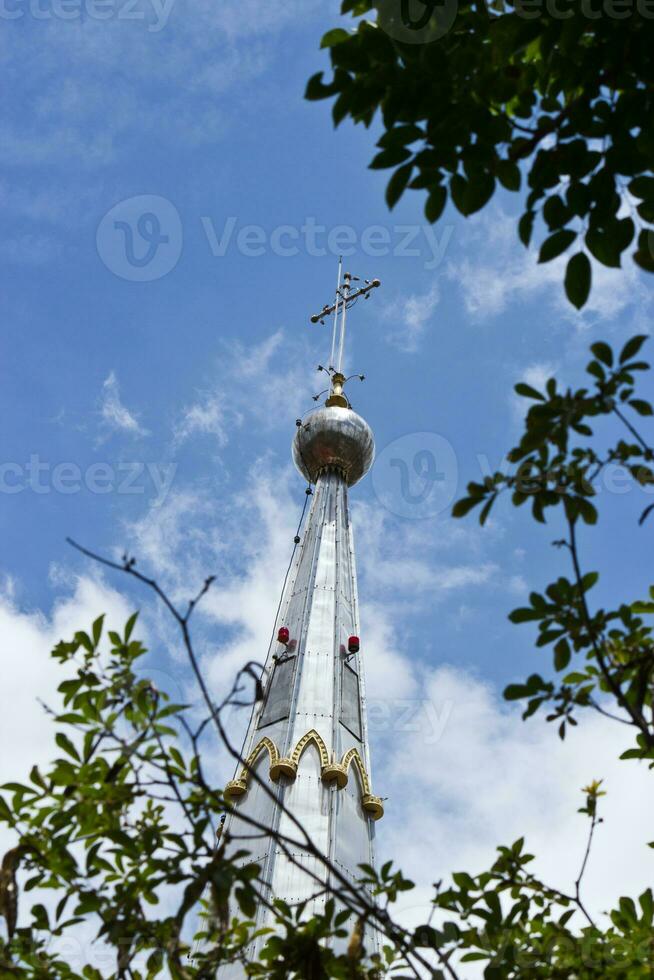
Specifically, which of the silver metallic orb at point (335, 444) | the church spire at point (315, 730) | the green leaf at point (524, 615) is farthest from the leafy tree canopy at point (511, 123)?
the silver metallic orb at point (335, 444)

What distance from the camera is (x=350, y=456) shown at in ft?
82.4

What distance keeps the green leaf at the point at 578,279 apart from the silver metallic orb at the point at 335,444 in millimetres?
20605

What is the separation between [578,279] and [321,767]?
13.7m

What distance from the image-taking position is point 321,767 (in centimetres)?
1662

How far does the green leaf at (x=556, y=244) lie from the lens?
4316 mm

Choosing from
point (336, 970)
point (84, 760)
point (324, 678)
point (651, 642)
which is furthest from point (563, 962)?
point (324, 678)

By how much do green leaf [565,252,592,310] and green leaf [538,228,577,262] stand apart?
0.33 ft

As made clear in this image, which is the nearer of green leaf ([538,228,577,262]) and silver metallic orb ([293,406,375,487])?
green leaf ([538,228,577,262])

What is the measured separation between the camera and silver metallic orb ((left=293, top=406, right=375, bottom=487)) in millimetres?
24938

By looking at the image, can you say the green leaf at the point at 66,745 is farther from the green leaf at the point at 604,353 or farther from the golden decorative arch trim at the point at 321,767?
the golden decorative arch trim at the point at 321,767

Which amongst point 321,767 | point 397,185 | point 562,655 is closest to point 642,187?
point 397,185

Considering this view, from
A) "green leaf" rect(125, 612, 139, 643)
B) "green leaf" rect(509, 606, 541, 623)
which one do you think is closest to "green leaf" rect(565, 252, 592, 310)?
"green leaf" rect(509, 606, 541, 623)

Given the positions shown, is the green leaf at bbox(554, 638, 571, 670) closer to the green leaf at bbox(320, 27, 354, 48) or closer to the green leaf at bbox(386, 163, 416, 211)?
the green leaf at bbox(386, 163, 416, 211)

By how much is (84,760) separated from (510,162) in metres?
3.80
